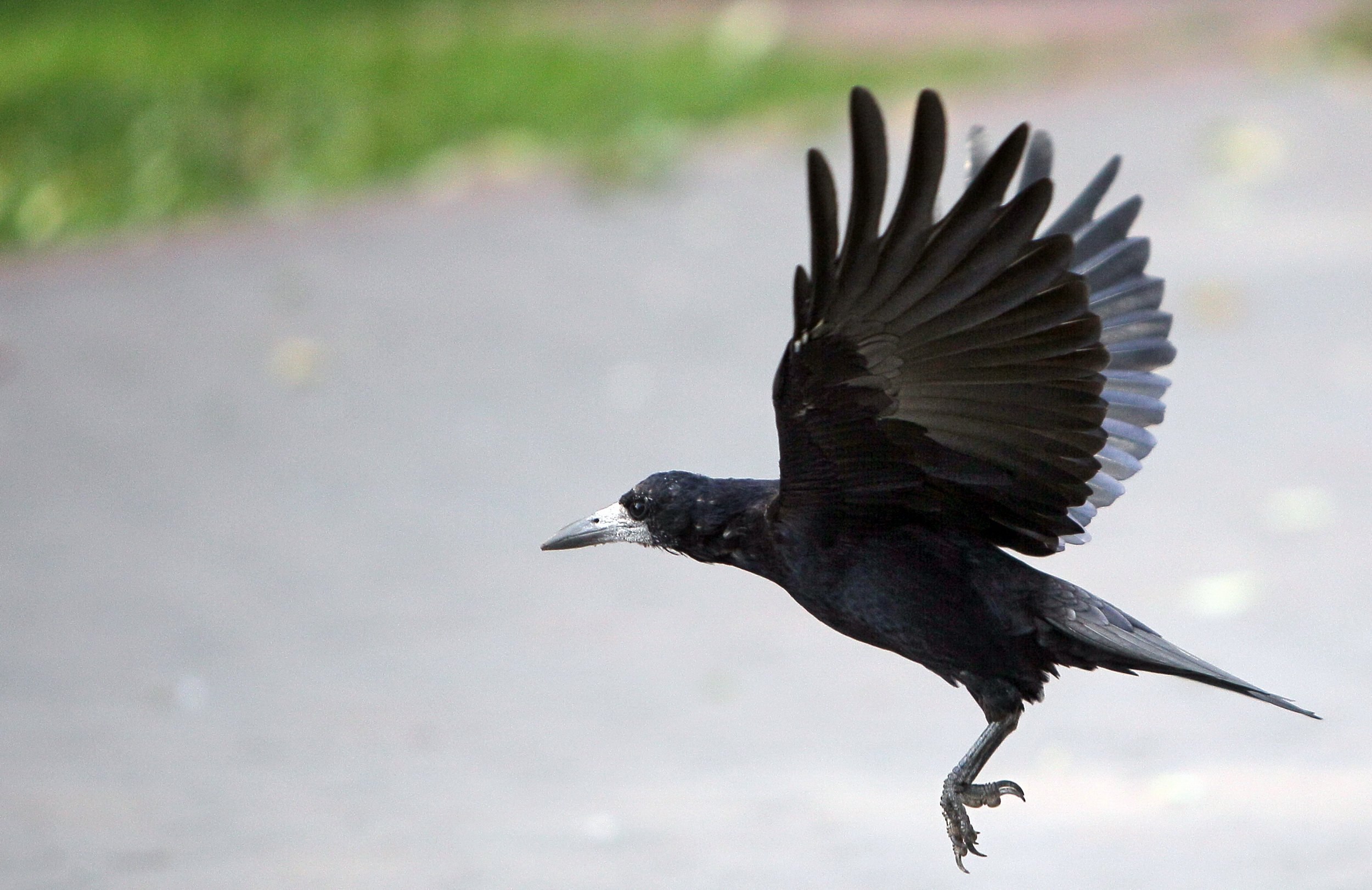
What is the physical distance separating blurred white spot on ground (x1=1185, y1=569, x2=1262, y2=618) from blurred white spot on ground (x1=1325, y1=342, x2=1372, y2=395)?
1895 mm

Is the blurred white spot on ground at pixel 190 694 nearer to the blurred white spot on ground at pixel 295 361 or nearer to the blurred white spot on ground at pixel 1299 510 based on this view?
the blurred white spot on ground at pixel 295 361

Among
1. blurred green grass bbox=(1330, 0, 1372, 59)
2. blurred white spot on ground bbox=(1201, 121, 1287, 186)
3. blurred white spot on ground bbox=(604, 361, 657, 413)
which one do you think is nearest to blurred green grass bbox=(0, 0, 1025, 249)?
blurred white spot on ground bbox=(1201, 121, 1287, 186)

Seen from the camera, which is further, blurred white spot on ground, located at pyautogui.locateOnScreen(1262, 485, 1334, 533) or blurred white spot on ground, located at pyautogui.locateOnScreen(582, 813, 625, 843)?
blurred white spot on ground, located at pyautogui.locateOnScreen(1262, 485, 1334, 533)

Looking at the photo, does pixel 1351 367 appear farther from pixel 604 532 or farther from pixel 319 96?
pixel 319 96

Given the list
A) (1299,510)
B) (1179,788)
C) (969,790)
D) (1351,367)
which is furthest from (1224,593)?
(969,790)

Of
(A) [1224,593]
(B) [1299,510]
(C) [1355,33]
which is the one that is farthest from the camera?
(C) [1355,33]

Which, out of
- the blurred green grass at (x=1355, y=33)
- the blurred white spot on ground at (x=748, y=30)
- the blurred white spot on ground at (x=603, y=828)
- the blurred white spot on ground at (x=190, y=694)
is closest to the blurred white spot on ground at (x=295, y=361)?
the blurred white spot on ground at (x=190, y=694)

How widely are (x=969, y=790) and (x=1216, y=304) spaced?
568cm

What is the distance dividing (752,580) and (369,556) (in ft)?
4.42

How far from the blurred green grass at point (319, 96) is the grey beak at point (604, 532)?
7043 millimetres

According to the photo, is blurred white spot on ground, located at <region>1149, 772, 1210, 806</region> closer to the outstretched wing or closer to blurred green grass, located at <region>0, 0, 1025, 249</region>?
the outstretched wing

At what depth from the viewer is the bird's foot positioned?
379 cm

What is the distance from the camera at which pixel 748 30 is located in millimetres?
15383

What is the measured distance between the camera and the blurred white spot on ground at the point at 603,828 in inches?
200
